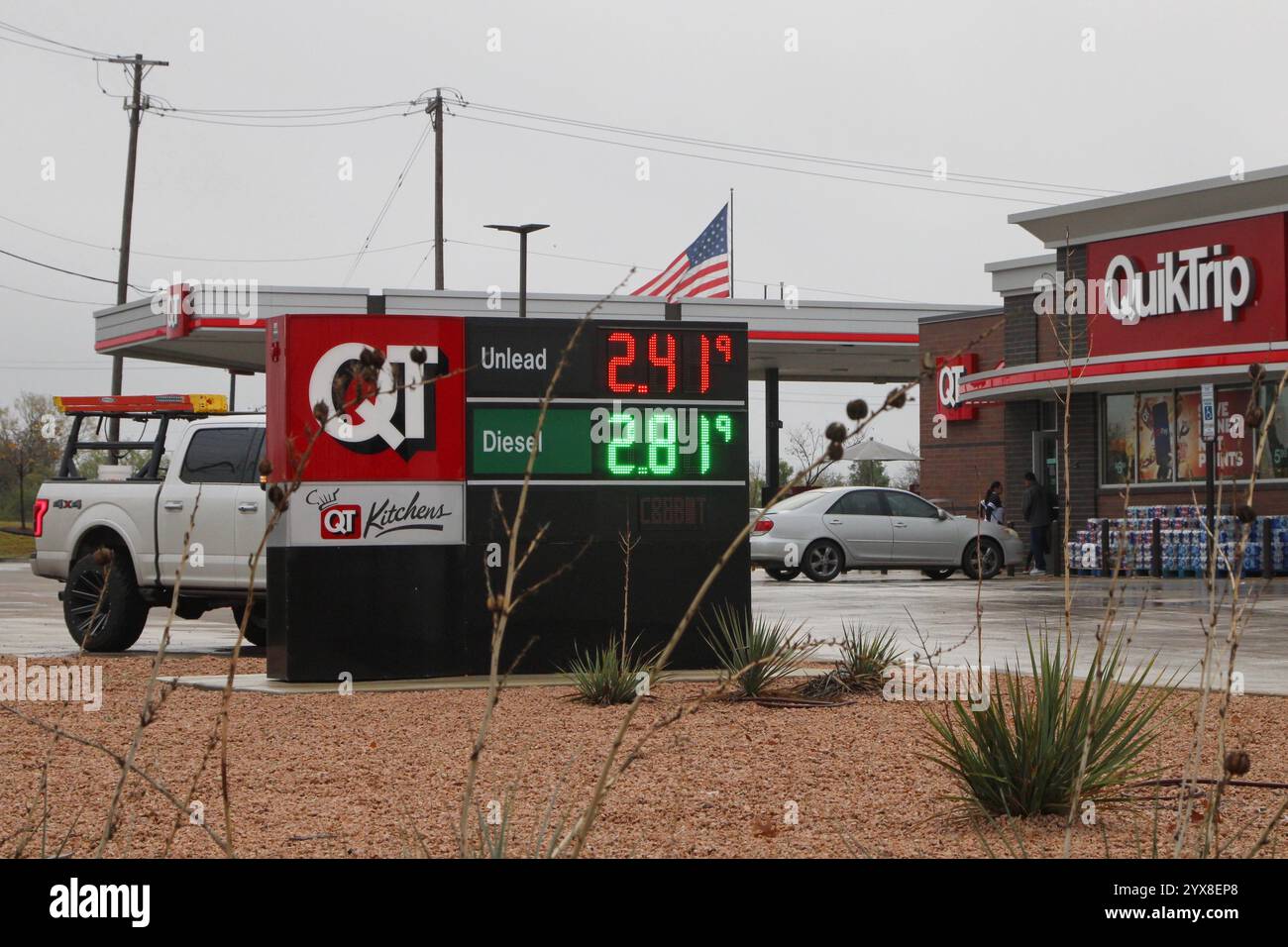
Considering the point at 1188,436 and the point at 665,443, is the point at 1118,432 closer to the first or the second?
the point at 1188,436

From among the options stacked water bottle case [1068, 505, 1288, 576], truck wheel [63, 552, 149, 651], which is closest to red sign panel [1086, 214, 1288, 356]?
stacked water bottle case [1068, 505, 1288, 576]

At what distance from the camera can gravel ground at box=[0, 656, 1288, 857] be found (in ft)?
19.5

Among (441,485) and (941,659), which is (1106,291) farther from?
(441,485)

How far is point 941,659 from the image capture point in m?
12.9

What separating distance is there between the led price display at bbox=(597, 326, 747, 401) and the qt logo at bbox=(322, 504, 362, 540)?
6.63 ft

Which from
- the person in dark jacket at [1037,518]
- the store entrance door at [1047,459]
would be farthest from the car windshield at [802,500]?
the store entrance door at [1047,459]

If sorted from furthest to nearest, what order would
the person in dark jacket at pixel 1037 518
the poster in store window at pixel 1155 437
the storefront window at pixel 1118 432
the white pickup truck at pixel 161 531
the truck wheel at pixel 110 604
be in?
1. the storefront window at pixel 1118 432
2. the poster in store window at pixel 1155 437
3. the person in dark jacket at pixel 1037 518
4. the truck wheel at pixel 110 604
5. the white pickup truck at pixel 161 531

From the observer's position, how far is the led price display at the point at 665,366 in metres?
12.2

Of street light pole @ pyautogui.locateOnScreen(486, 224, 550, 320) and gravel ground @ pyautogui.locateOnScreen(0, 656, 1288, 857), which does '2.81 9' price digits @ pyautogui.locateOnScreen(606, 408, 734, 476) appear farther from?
street light pole @ pyautogui.locateOnScreen(486, 224, 550, 320)

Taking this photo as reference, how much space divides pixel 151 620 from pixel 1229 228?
→ 1880 cm

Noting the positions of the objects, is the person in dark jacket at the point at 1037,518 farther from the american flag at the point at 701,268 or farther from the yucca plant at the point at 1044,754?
the yucca plant at the point at 1044,754

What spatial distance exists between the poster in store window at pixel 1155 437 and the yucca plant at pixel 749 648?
19.5 meters
